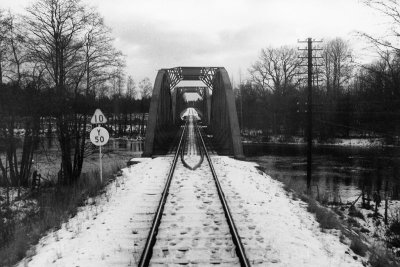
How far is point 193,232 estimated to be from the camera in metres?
6.19

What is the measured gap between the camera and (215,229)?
20.9ft

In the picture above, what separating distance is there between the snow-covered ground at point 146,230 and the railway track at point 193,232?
0.22m

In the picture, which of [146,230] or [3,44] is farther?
[3,44]

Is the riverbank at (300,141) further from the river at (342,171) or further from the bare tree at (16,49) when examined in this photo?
the bare tree at (16,49)

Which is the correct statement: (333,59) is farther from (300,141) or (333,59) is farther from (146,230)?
(146,230)

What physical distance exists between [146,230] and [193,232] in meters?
0.85

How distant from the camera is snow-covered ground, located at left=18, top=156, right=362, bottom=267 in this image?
5.30m

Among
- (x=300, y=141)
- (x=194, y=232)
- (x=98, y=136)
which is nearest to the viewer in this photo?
(x=194, y=232)

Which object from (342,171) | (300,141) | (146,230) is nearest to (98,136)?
(146,230)

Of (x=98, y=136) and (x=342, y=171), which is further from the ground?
(x=98, y=136)

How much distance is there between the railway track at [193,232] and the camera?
511 cm

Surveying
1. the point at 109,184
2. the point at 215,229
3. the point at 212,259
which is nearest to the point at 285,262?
the point at 212,259

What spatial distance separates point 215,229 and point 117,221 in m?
1.94

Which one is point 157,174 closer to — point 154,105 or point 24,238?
point 24,238
